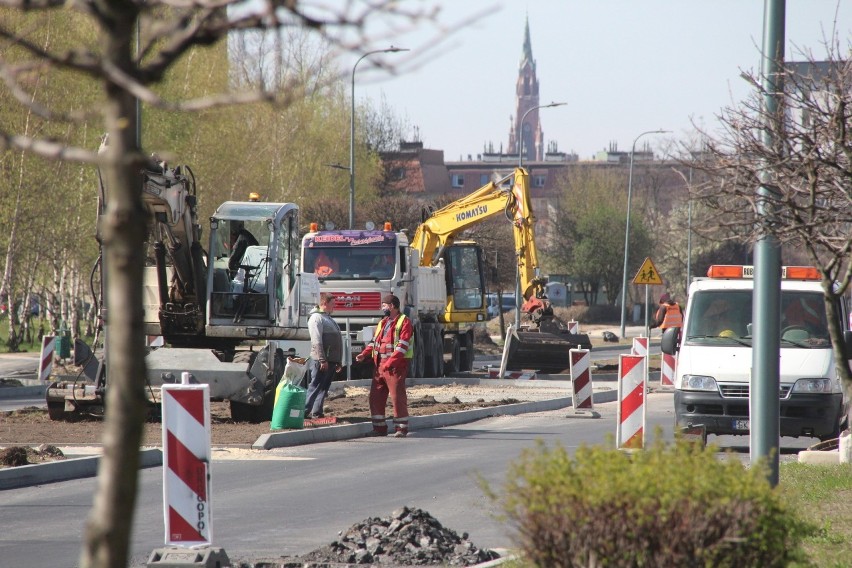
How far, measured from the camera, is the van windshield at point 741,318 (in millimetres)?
15867

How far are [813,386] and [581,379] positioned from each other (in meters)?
6.06

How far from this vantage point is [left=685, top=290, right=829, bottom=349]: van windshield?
15867 millimetres

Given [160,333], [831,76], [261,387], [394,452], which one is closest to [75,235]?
[160,333]

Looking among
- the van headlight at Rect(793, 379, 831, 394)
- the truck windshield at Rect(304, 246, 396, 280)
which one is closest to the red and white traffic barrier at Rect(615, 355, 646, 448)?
the van headlight at Rect(793, 379, 831, 394)

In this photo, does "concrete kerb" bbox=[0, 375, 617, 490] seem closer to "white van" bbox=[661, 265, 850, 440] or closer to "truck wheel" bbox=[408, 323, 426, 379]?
"truck wheel" bbox=[408, 323, 426, 379]

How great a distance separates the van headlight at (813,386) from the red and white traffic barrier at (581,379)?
5.38 m

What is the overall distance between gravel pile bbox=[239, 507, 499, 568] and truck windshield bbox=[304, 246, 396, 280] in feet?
65.9

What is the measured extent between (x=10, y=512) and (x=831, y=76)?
288 inches

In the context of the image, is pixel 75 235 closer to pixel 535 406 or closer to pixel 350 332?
pixel 350 332

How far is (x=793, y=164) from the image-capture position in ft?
30.8

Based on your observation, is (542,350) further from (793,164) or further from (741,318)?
(793,164)

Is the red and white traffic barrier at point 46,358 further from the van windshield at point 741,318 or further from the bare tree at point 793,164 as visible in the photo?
the bare tree at point 793,164

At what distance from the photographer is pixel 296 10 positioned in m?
3.21

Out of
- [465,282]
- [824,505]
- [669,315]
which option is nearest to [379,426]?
[824,505]
